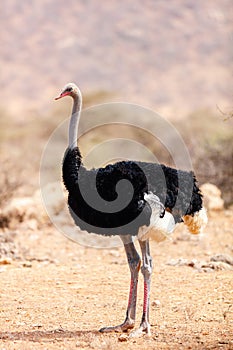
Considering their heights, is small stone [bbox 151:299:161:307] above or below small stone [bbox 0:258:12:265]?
below

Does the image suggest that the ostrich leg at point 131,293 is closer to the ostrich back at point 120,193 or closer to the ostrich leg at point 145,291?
the ostrich leg at point 145,291

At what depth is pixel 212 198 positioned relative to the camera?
38.3 feet

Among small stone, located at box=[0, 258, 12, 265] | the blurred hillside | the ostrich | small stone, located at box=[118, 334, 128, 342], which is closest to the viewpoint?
small stone, located at box=[118, 334, 128, 342]

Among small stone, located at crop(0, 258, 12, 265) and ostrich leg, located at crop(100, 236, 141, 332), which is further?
small stone, located at crop(0, 258, 12, 265)

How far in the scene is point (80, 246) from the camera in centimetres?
955

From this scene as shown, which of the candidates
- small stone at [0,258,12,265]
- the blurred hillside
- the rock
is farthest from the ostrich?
the blurred hillside

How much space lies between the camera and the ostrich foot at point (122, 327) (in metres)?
5.23

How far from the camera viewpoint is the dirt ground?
5.03 m

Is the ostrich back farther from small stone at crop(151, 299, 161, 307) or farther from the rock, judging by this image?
the rock

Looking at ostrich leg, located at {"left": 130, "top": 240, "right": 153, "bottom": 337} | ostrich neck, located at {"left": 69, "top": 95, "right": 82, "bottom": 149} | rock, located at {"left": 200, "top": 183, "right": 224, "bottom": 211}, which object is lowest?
ostrich leg, located at {"left": 130, "top": 240, "right": 153, "bottom": 337}

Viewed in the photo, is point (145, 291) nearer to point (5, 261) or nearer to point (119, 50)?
point (5, 261)

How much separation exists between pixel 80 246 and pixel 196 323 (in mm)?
4310

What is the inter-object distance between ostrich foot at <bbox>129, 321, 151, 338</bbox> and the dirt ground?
7 cm

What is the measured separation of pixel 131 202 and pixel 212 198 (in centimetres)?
673
